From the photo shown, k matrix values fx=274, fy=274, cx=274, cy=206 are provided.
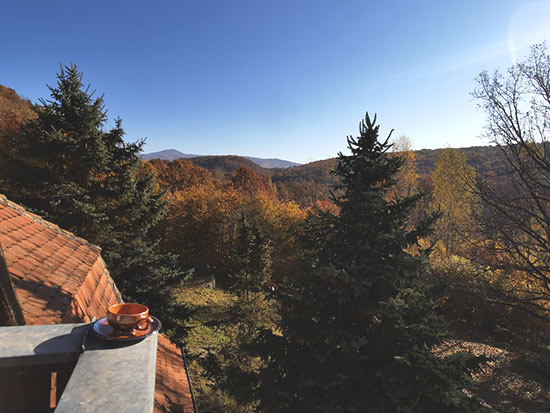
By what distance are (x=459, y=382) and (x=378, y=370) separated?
1164 millimetres

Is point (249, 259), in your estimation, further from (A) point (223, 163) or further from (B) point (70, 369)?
(A) point (223, 163)

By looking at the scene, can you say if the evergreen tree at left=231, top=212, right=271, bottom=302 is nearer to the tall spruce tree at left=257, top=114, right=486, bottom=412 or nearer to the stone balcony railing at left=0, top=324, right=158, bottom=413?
the tall spruce tree at left=257, top=114, right=486, bottom=412

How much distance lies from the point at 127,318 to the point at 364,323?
13.0 feet

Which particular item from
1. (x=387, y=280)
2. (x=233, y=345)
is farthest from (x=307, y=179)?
(x=387, y=280)

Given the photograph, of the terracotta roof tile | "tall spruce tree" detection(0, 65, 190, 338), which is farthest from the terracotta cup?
"tall spruce tree" detection(0, 65, 190, 338)

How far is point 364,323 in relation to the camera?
4668 millimetres

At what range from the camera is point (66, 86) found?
855 cm

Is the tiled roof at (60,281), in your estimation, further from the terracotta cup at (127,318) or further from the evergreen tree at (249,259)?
the evergreen tree at (249,259)

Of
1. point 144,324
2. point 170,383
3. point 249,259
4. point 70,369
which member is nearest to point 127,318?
point 144,324

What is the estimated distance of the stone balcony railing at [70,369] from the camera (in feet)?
4.42

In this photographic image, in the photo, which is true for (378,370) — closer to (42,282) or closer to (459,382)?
(459,382)

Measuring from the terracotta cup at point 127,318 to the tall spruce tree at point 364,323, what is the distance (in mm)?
2618

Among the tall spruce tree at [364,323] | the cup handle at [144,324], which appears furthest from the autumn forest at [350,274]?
the cup handle at [144,324]

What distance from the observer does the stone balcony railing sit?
4.42ft
